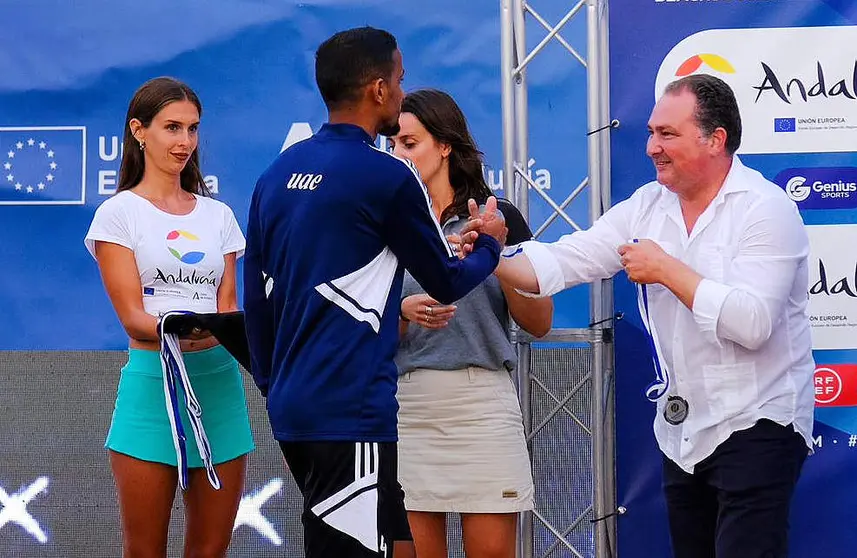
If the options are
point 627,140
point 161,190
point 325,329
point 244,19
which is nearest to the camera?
point 325,329

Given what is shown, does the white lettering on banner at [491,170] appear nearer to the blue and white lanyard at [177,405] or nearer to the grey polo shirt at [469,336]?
the grey polo shirt at [469,336]

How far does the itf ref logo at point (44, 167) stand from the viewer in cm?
447

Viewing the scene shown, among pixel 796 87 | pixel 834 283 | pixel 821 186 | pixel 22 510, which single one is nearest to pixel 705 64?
pixel 796 87

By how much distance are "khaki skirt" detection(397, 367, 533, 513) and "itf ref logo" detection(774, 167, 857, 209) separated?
1186 mm

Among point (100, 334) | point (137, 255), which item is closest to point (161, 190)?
point (137, 255)

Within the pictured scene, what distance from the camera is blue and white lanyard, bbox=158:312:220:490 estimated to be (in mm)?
3146

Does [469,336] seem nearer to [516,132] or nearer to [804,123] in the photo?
[516,132]

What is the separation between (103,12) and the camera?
4488 millimetres

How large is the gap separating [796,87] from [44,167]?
2.79 meters

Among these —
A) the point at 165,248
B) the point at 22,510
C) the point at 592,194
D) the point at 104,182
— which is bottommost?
the point at 22,510

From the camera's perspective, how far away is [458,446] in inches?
126

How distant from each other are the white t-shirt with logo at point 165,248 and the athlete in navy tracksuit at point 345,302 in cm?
94

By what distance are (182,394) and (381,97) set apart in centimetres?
117

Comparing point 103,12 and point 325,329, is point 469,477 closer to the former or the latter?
point 325,329
